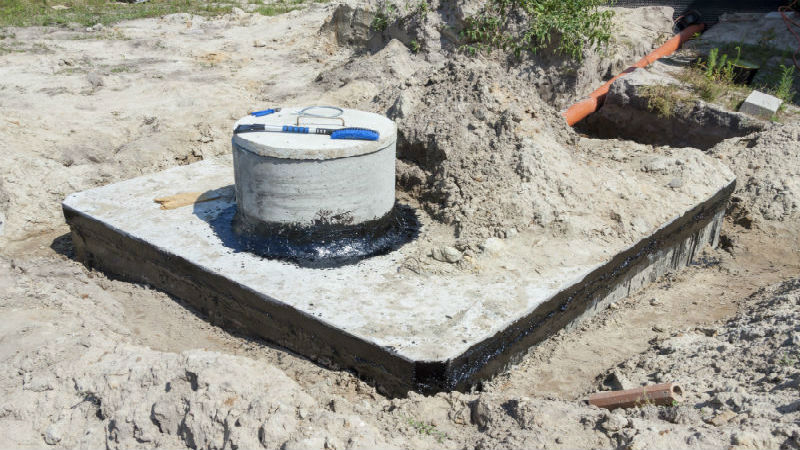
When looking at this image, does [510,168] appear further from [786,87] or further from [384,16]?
[786,87]

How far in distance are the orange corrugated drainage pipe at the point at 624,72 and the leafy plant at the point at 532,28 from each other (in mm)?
519

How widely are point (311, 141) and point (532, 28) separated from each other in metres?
4.47

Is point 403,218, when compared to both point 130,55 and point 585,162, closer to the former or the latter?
point 585,162

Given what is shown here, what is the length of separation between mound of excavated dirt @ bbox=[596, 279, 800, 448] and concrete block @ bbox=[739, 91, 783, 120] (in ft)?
10.4

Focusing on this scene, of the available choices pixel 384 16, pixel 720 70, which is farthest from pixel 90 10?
pixel 720 70

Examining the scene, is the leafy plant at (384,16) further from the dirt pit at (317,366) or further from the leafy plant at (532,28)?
the leafy plant at (532,28)

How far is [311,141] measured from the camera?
12.2 ft

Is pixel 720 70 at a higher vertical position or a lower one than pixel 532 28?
lower

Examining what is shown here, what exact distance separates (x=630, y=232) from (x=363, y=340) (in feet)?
6.91

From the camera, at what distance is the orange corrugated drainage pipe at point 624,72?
282 inches

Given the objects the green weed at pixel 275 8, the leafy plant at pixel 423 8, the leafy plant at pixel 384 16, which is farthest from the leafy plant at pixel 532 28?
the green weed at pixel 275 8

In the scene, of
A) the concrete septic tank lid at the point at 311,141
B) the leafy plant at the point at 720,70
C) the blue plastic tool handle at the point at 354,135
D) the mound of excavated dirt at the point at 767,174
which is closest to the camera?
the concrete septic tank lid at the point at 311,141

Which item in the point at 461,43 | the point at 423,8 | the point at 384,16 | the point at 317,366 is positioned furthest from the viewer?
the point at 384,16

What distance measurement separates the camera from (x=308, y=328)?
130 inches
